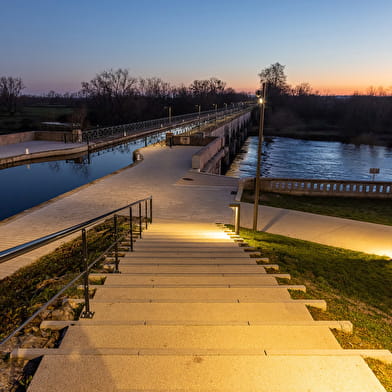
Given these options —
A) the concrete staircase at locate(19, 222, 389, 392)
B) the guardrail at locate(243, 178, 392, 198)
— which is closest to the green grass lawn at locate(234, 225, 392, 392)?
the concrete staircase at locate(19, 222, 389, 392)

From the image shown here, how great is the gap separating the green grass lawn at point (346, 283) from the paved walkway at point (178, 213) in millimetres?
1368

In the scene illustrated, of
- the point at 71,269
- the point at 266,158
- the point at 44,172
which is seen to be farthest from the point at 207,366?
the point at 266,158

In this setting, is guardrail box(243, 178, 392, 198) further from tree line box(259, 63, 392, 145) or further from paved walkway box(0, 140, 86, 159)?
tree line box(259, 63, 392, 145)

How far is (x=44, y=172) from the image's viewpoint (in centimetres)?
2278

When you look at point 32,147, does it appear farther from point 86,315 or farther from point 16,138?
point 86,315

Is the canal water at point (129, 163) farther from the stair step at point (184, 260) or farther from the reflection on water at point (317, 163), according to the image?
the stair step at point (184, 260)

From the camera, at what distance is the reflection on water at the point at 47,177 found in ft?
57.6

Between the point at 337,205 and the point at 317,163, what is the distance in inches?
1297

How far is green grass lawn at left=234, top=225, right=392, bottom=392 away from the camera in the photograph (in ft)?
11.9

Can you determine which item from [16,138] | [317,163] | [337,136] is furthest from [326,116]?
[16,138]

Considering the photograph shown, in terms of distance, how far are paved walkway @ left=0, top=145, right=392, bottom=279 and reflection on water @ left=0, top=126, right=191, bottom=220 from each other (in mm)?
3914

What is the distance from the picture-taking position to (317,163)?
46656 millimetres

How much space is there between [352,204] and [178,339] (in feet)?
48.4

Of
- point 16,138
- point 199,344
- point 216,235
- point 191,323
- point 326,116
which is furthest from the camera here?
point 326,116
